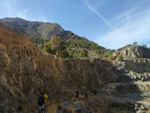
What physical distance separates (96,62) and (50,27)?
126 metres

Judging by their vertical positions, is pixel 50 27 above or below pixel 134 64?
above

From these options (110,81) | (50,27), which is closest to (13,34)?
(110,81)

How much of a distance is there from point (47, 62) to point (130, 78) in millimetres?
44607

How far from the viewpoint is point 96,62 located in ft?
163

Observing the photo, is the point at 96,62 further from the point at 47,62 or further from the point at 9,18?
the point at 9,18

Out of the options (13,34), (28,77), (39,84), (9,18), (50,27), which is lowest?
(39,84)

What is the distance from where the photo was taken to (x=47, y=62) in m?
20.0

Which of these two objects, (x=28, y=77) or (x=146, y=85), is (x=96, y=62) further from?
(x=28, y=77)

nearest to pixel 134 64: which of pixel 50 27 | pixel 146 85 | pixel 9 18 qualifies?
pixel 146 85

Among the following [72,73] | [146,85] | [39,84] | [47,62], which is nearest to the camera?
[39,84]

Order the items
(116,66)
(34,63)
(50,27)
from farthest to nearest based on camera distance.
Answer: (50,27), (116,66), (34,63)

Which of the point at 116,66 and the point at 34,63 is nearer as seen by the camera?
the point at 34,63

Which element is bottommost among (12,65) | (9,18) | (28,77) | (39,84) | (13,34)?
(39,84)

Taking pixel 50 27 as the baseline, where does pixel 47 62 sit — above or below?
below
